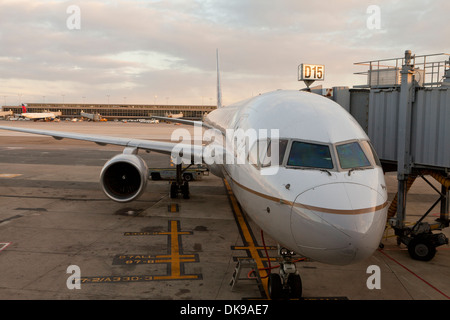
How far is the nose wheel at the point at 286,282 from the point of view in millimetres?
7109

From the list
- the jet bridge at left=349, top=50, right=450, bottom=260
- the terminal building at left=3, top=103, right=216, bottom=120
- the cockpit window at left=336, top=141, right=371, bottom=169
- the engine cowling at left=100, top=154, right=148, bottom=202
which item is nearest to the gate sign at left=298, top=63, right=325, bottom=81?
the jet bridge at left=349, top=50, right=450, bottom=260

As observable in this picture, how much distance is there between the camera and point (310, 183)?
230 inches

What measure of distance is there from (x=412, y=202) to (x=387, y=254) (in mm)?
8020

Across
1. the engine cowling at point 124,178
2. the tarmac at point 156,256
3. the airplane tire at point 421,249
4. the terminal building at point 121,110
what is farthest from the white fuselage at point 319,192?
the terminal building at point 121,110

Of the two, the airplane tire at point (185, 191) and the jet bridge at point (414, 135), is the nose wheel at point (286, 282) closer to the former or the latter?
the jet bridge at point (414, 135)

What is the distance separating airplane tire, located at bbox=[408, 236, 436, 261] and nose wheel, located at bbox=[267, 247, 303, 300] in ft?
14.1

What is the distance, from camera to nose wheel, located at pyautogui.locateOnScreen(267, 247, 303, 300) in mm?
7109

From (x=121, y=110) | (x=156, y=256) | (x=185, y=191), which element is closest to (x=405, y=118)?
(x=156, y=256)

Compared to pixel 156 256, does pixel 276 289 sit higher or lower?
higher

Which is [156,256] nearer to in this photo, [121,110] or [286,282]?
[286,282]

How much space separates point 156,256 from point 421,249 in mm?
6869

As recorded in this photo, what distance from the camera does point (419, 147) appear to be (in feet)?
32.0

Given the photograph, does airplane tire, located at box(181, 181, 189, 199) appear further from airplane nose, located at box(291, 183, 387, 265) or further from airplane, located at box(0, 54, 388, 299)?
airplane nose, located at box(291, 183, 387, 265)
